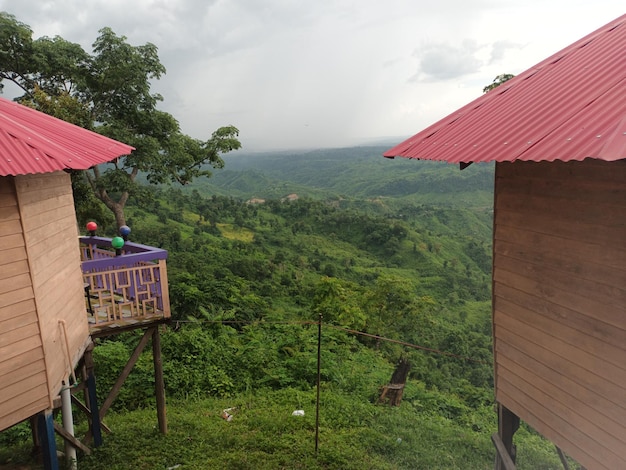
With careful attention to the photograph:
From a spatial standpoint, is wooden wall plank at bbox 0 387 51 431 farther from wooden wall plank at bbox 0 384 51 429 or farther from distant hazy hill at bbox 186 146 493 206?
distant hazy hill at bbox 186 146 493 206

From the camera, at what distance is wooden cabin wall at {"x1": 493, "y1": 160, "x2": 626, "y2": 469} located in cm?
340

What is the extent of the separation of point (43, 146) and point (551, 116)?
15.4ft

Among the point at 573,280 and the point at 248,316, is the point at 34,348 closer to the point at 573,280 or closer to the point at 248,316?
the point at 573,280

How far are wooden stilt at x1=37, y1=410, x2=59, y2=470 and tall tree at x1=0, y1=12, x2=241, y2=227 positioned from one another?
9672 mm

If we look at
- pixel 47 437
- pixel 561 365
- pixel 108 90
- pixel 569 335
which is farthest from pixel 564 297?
pixel 108 90

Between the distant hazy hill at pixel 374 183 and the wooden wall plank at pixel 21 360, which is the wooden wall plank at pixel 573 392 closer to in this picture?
the wooden wall plank at pixel 21 360

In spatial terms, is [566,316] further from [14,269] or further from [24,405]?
[24,405]

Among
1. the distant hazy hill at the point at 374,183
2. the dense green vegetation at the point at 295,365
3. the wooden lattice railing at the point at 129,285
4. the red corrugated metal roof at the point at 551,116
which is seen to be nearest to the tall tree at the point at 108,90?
the dense green vegetation at the point at 295,365

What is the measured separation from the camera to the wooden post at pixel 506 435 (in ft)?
17.1

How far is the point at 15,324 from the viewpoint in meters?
4.61

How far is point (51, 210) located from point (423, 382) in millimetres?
14006

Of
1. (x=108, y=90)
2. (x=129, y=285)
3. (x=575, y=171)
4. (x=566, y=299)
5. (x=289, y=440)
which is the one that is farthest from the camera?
(x=108, y=90)

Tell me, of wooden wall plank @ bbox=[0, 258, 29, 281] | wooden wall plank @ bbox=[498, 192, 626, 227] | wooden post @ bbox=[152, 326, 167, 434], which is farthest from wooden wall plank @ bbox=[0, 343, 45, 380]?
wooden wall plank @ bbox=[498, 192, 626, 227]

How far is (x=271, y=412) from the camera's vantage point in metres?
9.98
